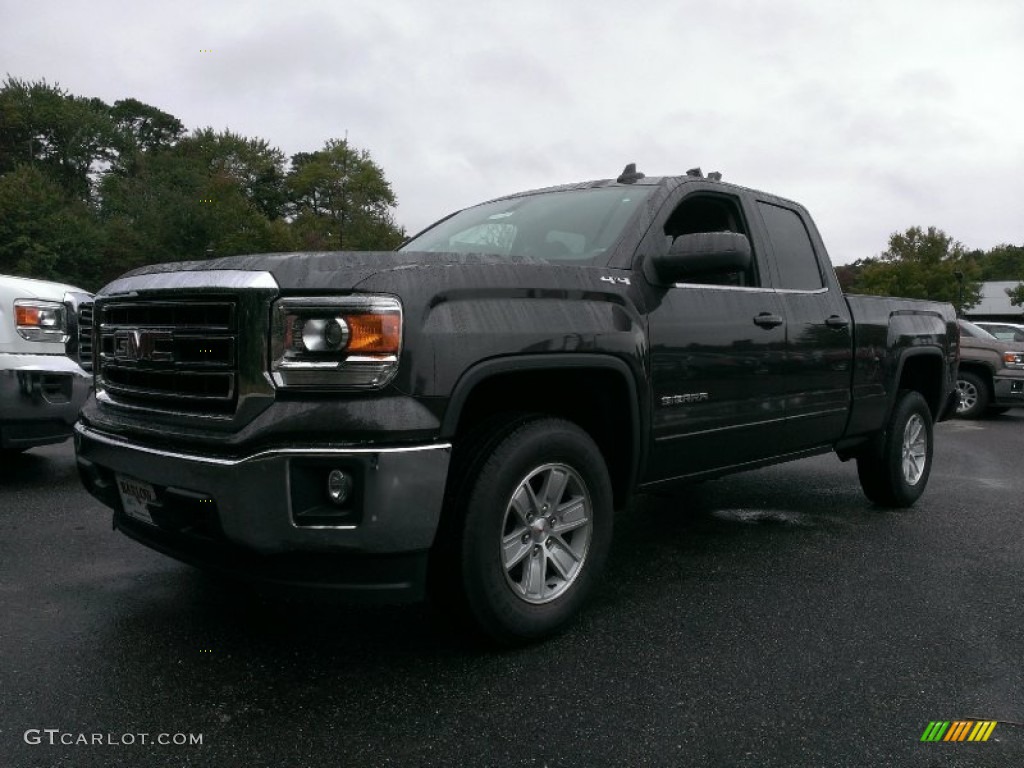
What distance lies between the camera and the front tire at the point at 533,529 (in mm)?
2816

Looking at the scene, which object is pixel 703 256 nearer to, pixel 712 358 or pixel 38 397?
pixel 712 358

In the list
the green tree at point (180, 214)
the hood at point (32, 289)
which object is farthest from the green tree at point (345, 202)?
the hood at point (32, 289)

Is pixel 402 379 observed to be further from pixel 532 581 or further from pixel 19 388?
pixel 19 388

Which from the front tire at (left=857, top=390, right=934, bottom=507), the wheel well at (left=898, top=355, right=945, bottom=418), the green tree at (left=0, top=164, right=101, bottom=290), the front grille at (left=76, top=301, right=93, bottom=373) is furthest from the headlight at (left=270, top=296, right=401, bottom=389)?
the green tree at (left=0, top=164, right=101, bottom=290)

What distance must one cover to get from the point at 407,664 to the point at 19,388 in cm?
365

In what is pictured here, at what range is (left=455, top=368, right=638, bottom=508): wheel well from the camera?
10.1ft

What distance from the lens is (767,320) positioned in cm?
414

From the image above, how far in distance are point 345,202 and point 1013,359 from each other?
2136 inches

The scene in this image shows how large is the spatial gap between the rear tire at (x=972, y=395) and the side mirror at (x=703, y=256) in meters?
10.7

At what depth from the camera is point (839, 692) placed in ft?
9.09

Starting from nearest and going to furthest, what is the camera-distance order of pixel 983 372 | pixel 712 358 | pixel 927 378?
pixel 712 358, pixel 927 378, pixel 983 372

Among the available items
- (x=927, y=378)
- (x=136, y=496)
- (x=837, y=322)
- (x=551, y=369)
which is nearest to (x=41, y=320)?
(x=136, y=496)

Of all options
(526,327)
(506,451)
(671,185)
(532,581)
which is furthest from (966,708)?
(671,185)

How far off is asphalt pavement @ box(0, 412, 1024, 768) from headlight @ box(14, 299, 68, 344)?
53.3 inches
